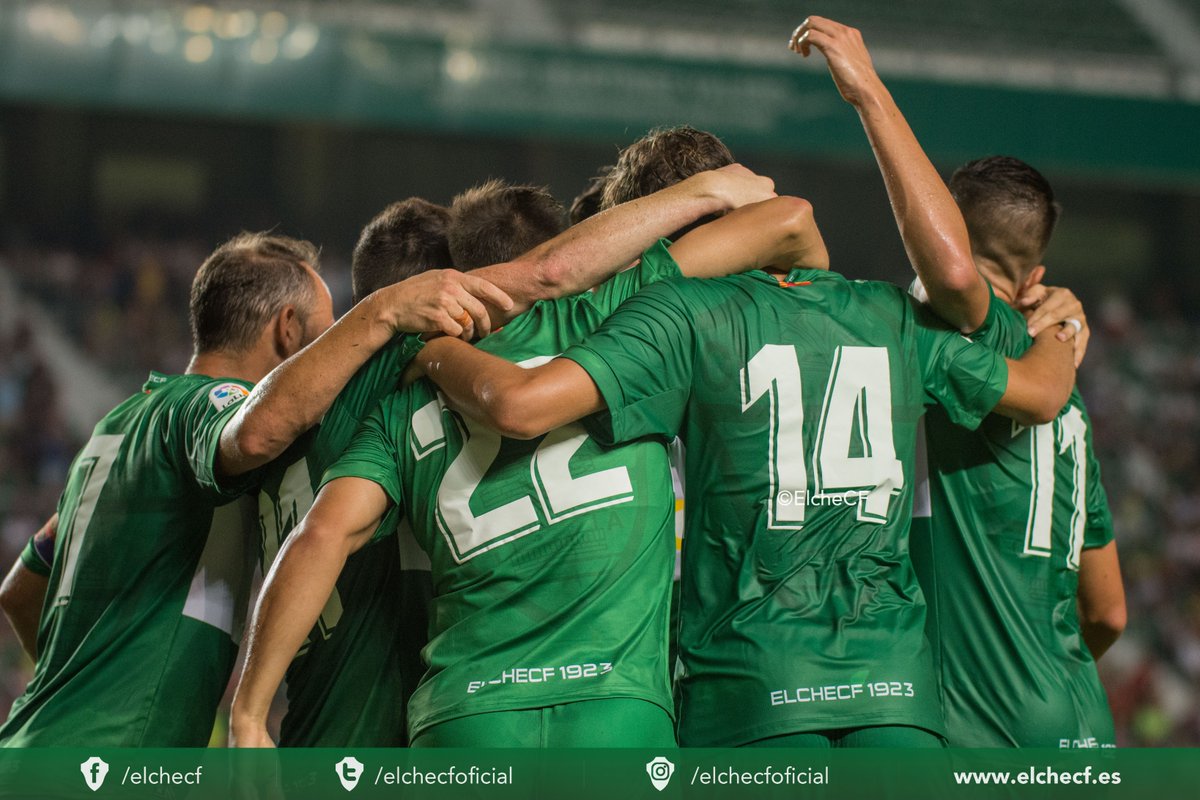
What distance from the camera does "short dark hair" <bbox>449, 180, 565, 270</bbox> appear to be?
2701 millimetres

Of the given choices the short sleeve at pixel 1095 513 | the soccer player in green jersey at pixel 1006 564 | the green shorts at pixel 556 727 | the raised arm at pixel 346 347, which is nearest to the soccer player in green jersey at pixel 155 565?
the raised arm at pixel 346 347

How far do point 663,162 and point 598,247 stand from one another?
381mm

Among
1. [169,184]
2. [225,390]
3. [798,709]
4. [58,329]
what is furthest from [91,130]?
[798,709]

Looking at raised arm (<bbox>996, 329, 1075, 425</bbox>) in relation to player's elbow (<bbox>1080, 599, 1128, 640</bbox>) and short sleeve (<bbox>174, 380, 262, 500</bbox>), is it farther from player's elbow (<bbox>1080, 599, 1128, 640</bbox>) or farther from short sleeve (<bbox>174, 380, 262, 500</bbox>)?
short sleeve (<bbox>174, 380, 262, 500</bbox>)

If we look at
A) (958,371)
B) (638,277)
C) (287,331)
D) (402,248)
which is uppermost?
(402,248)

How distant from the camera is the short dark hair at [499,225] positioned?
2701 millimetres

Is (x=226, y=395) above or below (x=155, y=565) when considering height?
above

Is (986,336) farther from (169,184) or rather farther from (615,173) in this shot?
(169,184)

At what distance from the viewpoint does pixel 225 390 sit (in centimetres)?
268

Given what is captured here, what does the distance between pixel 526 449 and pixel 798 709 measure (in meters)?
0.68

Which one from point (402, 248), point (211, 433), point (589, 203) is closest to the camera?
point (211, 433)

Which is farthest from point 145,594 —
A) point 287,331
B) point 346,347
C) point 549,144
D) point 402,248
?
point 549,144

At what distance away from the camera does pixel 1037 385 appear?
8.61 ft

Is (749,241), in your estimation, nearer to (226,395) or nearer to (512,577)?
(512,577)
